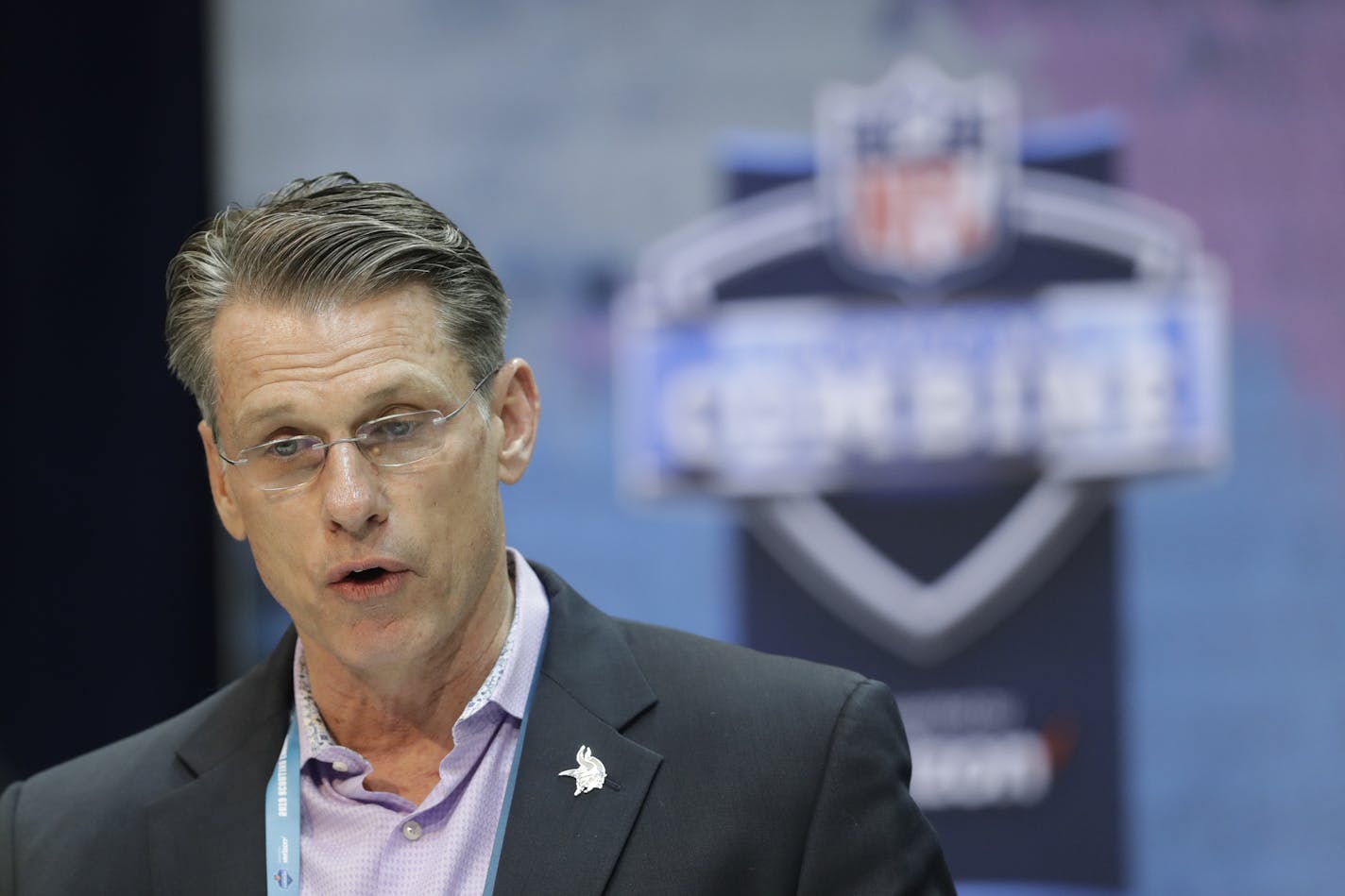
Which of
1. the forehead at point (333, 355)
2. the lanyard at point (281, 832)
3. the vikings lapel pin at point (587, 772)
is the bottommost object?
the lanyard at point (281, 832)

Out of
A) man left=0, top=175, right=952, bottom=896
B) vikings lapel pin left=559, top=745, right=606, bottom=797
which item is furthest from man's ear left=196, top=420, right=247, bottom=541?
vikings lapel pin left=559, top=745, right=606, bottom=797

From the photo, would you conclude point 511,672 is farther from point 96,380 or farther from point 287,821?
point 96,380

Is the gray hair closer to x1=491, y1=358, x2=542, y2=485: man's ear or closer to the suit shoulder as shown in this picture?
x1=491, y1=358, x2=542, y2=485: man's ear

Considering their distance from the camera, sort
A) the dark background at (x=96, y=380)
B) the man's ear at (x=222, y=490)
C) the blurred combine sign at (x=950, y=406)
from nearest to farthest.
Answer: the man's ear at (x=222, y=490) → the blurred combine sign at (x=950, y=406) → the dark background at (x=96, y=380)

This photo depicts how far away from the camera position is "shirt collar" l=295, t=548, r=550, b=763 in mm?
1853

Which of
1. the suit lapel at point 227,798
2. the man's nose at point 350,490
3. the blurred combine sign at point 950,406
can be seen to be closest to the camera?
the man's nose at point 350,490

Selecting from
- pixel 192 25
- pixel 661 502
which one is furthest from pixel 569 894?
pixel 192 25

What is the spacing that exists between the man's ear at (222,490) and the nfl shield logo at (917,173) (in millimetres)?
2206

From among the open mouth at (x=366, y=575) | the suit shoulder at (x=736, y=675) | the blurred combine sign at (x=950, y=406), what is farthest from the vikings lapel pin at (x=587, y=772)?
the blurred combine sign at (x=950, y=406)

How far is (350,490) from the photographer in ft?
5.61

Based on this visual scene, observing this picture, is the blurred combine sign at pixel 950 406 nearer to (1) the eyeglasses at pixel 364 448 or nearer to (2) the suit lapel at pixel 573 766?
(2) the suit lapel at pixel 573 766

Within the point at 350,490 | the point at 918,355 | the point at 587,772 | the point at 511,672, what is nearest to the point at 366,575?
the point at 350,490

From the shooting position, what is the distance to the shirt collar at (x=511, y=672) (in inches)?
72.9

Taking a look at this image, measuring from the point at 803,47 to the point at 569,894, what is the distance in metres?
2.66
